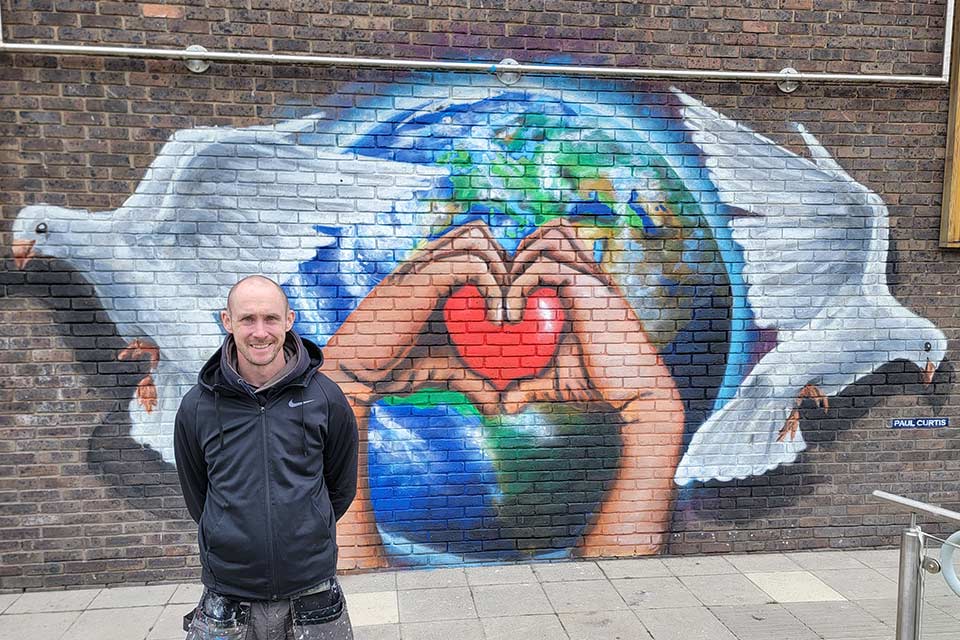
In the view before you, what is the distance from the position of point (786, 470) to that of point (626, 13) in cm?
324

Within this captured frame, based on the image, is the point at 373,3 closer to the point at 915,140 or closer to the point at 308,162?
the point at 308,162

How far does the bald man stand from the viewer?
2.08 m

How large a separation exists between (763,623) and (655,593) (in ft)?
2.00

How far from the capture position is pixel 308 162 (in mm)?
3947

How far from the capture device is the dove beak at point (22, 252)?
3768 mm

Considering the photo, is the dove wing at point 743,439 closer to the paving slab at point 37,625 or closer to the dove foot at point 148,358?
the dove foot at point 148,358

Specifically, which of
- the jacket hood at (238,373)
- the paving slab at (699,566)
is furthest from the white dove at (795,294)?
the jacket hood at (238,373)

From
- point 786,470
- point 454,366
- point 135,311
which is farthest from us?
point 786,470

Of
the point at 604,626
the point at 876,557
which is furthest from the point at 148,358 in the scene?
the point at 876,557

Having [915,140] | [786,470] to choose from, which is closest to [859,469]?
[786,470]

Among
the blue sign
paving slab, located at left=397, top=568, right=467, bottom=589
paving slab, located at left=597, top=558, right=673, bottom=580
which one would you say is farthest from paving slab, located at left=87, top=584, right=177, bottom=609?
the blue sign

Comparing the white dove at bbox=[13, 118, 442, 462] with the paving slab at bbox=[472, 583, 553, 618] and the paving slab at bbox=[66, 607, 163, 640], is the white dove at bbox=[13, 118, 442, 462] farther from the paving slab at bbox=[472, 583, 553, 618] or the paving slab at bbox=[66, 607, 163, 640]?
the paving slab at bbox=[472, 583, 553, 618]

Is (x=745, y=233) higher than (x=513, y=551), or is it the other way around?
(x=745, y=233)

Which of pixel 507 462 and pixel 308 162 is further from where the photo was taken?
pixel 507 462
